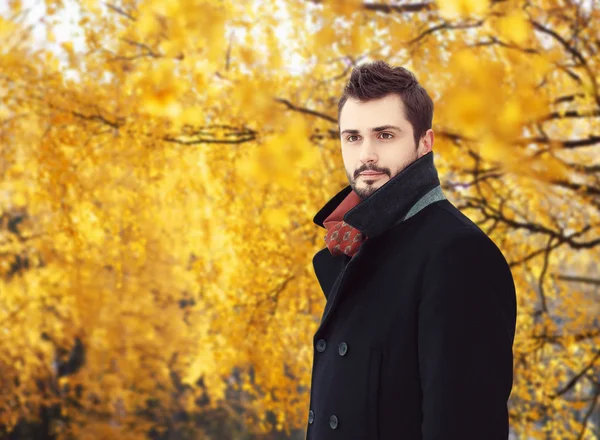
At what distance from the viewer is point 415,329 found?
5.24 ft

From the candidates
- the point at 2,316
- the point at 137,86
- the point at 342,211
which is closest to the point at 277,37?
the point at 137,86

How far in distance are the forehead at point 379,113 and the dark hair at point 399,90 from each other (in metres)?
0.01

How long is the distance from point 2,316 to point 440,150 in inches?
364

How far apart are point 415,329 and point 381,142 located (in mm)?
464

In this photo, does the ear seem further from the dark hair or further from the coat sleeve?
the coat sleeve

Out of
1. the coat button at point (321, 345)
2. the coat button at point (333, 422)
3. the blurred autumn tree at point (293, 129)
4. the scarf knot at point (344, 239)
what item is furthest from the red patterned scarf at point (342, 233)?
the blurred autumn tree at point (293, 129)

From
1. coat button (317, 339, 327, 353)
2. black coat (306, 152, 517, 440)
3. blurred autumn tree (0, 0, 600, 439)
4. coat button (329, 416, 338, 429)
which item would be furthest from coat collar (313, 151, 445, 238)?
blurred autumn tree (0, 0, 600, 439)

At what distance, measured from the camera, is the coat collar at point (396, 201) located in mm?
1715

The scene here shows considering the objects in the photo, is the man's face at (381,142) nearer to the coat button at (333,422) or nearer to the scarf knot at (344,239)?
the scarf knot at (344,239)

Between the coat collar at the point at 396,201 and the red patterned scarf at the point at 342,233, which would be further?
the red patterned scarf at the point at 342,233

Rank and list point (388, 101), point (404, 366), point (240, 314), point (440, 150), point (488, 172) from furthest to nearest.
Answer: point (240, 314) < point (488, 172) < point (440, 150) < point (388, 101) < point (404, 366)

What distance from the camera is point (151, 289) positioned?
538 inches

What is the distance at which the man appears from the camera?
1.48 metres

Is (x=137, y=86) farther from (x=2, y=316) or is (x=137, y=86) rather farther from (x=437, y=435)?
(x=2, y=316)
